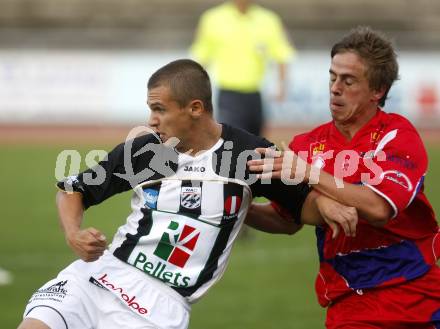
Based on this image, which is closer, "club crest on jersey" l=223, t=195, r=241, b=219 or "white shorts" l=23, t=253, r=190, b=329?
"white shorts" l=23, t=253, r=190, b=329

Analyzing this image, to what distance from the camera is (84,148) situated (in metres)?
19.6

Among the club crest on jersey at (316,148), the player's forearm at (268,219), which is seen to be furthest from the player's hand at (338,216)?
the player's forearm at (268,219)

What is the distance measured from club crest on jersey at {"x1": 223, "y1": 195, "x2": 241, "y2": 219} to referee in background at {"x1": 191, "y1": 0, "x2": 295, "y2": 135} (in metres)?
6.66

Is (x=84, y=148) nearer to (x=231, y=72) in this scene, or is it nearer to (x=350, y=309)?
(x=231, y=72)

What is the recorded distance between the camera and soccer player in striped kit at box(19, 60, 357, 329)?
4.59 metres

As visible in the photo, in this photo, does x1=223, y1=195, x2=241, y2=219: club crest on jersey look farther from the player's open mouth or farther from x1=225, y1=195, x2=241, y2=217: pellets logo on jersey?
the player's open mouth

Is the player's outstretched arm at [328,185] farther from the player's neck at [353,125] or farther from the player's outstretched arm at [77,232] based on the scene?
the player's outstretched arm at [77,232]

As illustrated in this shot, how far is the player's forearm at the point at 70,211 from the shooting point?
452cm

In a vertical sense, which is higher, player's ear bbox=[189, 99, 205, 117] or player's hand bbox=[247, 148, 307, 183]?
player's ear bbox=[189, 99, 205, 117]

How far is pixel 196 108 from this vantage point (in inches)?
185

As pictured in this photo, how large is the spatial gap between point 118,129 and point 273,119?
143 inches

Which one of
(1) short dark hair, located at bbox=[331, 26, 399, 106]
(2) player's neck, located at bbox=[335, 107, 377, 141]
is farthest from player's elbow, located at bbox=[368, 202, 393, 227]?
(1) short dark hair, located at bbox=[331, 26, 399, 106]

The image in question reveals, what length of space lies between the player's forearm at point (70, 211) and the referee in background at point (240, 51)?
6.78m

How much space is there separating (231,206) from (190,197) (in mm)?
208
